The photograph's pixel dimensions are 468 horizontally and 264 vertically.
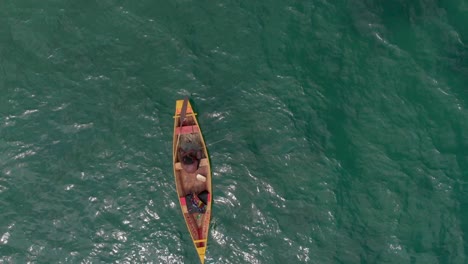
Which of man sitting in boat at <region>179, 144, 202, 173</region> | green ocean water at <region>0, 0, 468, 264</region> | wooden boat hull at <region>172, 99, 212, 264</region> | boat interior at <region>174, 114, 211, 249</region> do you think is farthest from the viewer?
man sitting in boat at <region>179, 144, 202, 173</region>

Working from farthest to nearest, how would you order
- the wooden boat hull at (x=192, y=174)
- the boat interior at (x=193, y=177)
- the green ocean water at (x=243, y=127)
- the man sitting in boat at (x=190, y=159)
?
the man sitting in boat at (x=190, y=159) → the green ocean water at (x=243, y=127) → the boat interior at (x=193, y=177) → the wooden boat hull at (x=192, y=174)

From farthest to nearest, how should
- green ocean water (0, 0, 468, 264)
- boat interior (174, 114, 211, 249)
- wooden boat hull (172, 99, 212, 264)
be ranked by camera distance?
1. green ocean water (0, 0, 468, 264)
2. boat interior (174, 114, 211, 249)
3. wooden boat hull (172, 99, 212, 264)

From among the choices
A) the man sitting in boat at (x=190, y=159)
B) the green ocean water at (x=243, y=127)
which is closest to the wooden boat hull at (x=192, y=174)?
the man sitting in boat at (x=190, y=159)

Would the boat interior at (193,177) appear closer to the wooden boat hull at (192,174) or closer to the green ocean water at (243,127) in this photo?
the wooden boat hull at (192,174)

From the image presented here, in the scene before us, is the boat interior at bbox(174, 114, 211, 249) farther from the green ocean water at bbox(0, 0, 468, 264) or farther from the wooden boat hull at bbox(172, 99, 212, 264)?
the green ocean water at bbox(0, 0, 468, 264)

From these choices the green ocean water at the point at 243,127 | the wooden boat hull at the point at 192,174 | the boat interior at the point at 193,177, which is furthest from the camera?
Answer: the green ocean water at the point at 243,127

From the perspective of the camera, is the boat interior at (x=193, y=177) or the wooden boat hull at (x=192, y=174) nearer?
the wooden boat hull at (x=192, y=174)

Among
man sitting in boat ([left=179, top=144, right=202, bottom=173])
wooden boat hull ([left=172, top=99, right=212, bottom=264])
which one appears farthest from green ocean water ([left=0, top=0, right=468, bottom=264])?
man sitting in boat ([left=179, top=144, right=202, bottom=173])

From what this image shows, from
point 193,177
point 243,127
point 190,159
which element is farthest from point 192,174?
point 243,127
